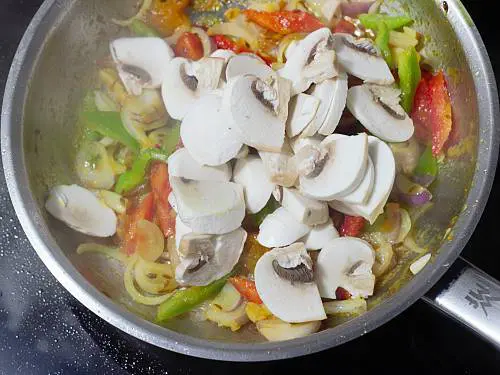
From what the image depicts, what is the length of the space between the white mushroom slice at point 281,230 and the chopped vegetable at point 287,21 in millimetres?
534

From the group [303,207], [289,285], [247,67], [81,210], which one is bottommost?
[81,210]

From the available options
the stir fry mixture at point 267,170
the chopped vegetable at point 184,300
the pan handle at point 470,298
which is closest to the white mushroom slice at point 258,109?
the stir fry mixture at point 267,170

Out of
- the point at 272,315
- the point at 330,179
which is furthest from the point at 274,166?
the point at 272,315

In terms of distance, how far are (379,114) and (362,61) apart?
14cm

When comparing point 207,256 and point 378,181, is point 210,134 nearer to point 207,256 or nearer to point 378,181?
point 207,256

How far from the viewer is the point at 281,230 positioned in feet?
4.61

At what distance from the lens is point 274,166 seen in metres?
1.39

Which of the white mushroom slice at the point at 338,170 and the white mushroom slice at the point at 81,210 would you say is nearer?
the white mushroom slice at the point at 338,170

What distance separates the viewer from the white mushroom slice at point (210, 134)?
142cm

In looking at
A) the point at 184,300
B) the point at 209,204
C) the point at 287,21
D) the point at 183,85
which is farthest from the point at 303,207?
the point at 287,21

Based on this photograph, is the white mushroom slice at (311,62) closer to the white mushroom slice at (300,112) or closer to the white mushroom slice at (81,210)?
the white mushroom slice at (300,112)

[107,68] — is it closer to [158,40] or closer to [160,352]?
[158,40]

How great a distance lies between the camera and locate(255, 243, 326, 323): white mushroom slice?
1.32 m

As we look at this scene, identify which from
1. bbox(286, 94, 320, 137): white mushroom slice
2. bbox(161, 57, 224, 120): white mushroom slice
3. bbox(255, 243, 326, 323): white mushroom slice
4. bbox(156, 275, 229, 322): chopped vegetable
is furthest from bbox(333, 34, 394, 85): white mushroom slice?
bbox(156, 275, 229, 322): chopped vegetable
